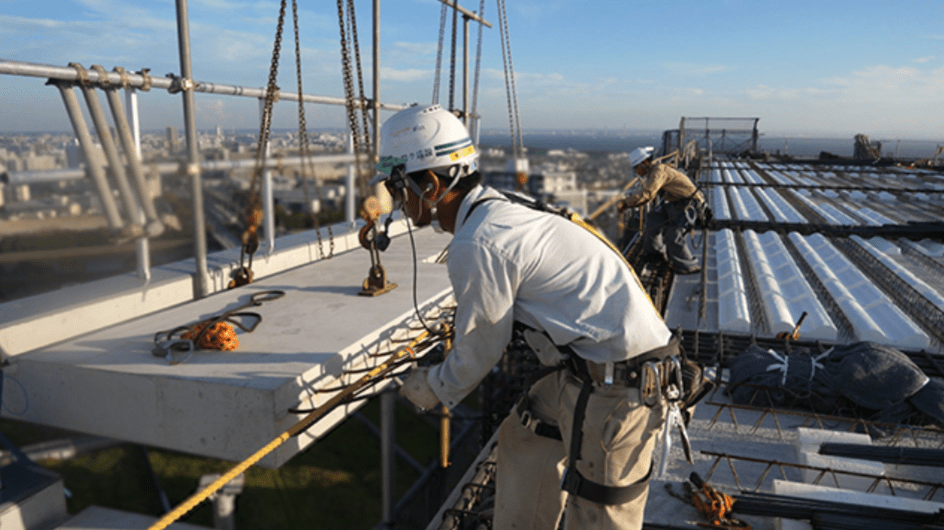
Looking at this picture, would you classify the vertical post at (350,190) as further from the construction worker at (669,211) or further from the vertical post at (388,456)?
the construction worker at (669,211)

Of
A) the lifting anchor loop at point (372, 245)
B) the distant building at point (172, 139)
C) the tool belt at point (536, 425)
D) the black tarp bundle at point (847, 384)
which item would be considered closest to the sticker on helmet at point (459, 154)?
the tool belt at point (536, 425)

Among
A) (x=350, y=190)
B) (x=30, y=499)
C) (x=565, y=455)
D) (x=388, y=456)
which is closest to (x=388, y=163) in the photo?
(x=565, y=455)

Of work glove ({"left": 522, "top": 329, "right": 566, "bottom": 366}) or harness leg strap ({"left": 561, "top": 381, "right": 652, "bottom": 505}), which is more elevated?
work glove ({"left": 522, "top": 329, "right": 566, "bottom": 366})

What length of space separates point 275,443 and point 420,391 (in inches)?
37.3

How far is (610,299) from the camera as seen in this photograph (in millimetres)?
2635

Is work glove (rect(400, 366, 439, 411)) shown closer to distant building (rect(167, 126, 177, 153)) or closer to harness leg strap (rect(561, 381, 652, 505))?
harness leg strap (rect(561, 381, 652, 505))

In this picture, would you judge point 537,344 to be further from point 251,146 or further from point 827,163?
point 827,163

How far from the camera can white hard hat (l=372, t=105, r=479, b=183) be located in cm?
304

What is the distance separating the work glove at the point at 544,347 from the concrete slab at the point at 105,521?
3.50 meters

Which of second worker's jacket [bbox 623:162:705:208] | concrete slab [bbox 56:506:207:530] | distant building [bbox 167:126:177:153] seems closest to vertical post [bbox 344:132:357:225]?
distant building [bbox 167:126:177:153]

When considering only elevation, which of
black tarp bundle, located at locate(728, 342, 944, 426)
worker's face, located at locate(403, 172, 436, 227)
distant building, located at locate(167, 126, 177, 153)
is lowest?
black tarp bundle, located at locate(728, 342, 944, 426)

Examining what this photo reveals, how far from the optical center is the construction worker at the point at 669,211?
9305 mm

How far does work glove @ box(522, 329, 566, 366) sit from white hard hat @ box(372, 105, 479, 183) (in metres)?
0.88

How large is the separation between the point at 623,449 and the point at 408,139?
186 centimetres
